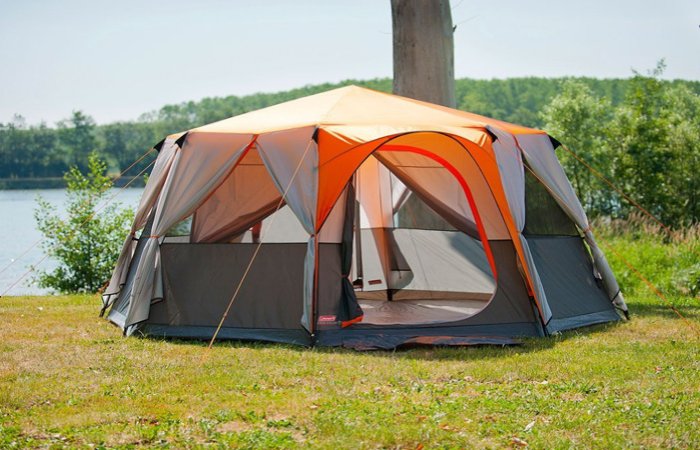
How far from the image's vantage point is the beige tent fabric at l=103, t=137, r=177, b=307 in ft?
25.4

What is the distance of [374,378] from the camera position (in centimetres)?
545

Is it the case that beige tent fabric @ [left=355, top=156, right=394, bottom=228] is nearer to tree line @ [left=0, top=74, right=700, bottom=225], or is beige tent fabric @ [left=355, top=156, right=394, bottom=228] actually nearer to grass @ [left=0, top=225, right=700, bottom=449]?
grass @ [left=0, top=225, right=700, bottom=449]

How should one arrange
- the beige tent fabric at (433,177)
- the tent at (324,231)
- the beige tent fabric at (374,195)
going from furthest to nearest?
the beige tent fabric at (374,195), the beige tent fabric at (433,177), the tent at (324,231)

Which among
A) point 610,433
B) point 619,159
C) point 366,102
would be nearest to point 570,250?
point 366,102

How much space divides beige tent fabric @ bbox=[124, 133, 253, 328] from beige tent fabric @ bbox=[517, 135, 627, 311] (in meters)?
2.32

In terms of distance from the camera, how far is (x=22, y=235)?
1912 cm

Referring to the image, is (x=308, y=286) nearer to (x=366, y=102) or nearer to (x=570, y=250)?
(x=366, y=102)

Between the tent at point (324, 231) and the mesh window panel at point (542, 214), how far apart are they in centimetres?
2

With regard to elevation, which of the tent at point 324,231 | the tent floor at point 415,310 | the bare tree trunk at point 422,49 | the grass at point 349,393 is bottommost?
the tent floor at point 415,310

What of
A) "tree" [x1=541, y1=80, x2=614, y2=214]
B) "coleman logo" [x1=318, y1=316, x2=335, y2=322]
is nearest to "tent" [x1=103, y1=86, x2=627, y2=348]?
"coleman logo" [x1=318, y1=316, x2=335, y2=322]

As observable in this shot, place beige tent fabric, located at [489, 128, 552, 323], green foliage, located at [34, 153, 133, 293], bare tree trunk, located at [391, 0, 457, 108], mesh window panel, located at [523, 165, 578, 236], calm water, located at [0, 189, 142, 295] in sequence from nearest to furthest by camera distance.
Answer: beige tent fabric, located at [489, 128, 552, 323]
mesh window panel, located at [523, 165, 578, 236]
bare tree trunk, located at [391, 0, 457, 108]
green foliage, located at [34, 153, 133, 293]
calm water, located at [0, 189, 142, 295]

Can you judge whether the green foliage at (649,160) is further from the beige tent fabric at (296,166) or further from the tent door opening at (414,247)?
the beige tent fabric at (296,166)

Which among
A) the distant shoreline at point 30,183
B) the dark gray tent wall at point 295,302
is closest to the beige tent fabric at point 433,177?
the dark gray tent wall at point 295,302

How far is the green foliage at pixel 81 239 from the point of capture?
11508 millimetres
